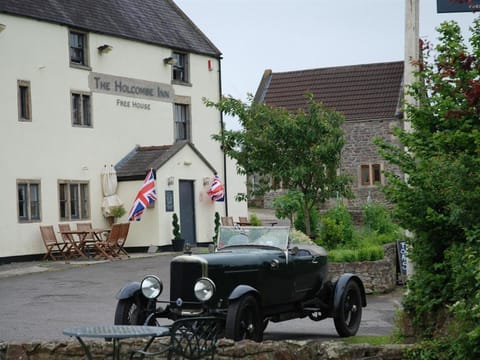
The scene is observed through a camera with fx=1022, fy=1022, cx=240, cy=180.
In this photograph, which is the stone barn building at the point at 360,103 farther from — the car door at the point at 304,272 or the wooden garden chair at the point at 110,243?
the car door at the point at 304,272

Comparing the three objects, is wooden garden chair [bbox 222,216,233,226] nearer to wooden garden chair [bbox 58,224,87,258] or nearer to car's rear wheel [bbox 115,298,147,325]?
wooden garden chair [bbox 58,224,87,258]

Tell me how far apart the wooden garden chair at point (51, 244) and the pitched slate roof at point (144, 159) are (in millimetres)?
3789

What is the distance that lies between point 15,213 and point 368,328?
15967 millimetres

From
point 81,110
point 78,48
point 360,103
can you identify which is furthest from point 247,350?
point 360,103

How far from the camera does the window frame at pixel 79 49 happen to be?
32.9 meters

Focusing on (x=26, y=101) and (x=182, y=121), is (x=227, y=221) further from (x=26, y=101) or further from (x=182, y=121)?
(x=26, y=101)

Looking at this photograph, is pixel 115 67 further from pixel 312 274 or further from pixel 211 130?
pixel 312 274

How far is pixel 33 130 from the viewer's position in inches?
1220

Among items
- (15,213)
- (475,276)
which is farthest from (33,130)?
(475,276)

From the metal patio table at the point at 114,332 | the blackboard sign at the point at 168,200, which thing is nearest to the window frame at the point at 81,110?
the blackboard sign at the point at 168,200

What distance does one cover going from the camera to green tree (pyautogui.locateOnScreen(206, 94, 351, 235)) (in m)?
25.8

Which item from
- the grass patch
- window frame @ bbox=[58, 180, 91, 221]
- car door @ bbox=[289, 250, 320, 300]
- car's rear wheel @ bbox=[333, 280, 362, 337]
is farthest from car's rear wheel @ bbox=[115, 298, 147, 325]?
window frame @ bbox=[58, 180, 91, 221]

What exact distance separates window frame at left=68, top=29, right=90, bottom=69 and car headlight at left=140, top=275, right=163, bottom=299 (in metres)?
20.5

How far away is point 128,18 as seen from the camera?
36406 mm
